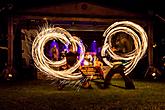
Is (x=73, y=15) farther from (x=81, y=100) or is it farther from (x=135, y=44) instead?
(x=81, y=100)

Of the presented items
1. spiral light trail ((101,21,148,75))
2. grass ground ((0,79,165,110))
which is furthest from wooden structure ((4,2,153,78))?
grass ground ((0,79,165,110))

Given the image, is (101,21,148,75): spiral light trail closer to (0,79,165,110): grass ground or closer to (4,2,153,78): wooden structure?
(4,2,153,78): wooden structure

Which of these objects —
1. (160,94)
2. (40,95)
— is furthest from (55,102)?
(160,94)

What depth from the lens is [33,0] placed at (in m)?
15.3

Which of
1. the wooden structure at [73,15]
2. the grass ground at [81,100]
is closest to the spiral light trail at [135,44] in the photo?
the wooden structure at [73,15]

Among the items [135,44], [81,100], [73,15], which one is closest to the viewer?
[81,100]

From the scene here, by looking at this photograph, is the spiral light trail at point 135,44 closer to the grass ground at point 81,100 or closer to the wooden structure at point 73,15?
the wooden structure at point 73,15

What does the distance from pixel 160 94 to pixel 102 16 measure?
20.3 ft

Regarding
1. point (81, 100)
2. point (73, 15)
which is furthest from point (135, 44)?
point (81, 100)

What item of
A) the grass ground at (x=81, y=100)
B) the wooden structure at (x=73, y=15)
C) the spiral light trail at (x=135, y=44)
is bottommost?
the grass ground at (x=81, y=100)

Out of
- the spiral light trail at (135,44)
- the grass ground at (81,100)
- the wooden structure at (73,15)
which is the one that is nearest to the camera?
the grass ground at (81,100)

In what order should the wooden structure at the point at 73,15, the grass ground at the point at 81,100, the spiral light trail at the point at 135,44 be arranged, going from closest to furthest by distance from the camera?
1. the grass ground at the point at 81,100
2. the spiral light trail at the point at 135,44
3. the wooden structure at the point at 73,15

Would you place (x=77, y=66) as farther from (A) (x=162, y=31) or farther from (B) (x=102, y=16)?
(A) (x=162, y=31)

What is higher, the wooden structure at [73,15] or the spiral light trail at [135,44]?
the wooden structure at [73,15]
